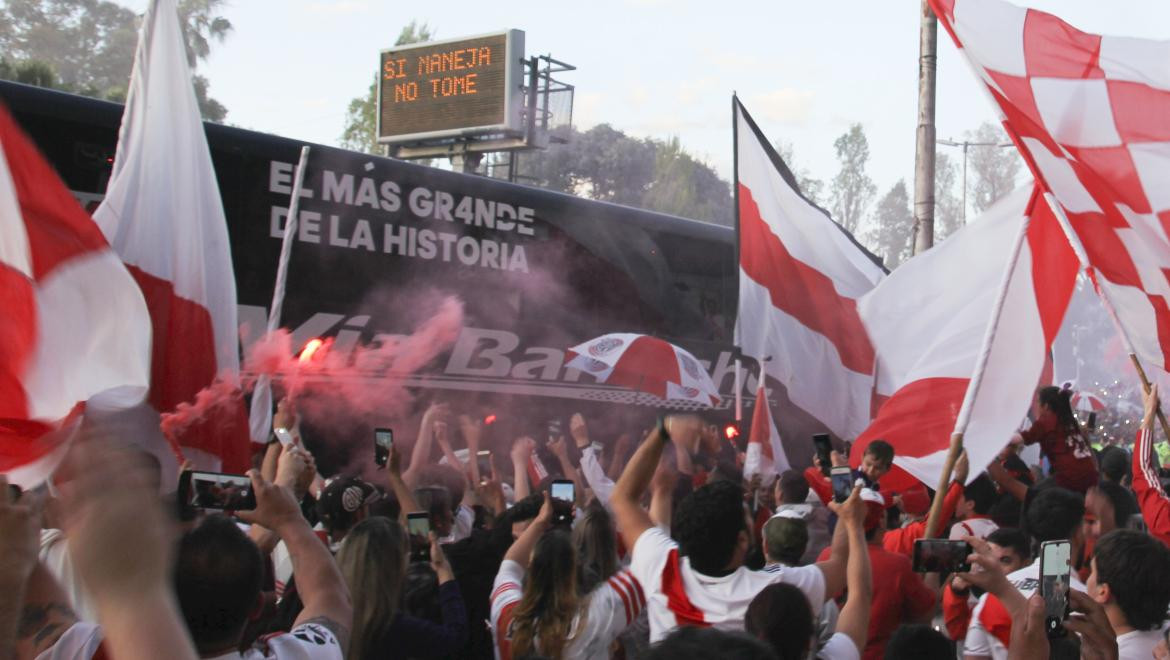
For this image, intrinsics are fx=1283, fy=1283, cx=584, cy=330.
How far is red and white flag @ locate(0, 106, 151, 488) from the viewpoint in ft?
14.0

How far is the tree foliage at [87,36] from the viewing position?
47.4 m

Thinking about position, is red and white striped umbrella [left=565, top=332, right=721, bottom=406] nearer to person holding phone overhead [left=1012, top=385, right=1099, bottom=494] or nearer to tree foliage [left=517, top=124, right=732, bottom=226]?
person holding phone overhead [left=1012, top=385, right=1099, bottom=494]

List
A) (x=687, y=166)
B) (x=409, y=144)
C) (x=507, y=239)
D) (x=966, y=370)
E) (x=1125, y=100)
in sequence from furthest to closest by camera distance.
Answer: (x=687, y=166) < (x=409, y=144) < (x=507, y=239) < (x=966, y=370) < (x=1125, y=100)

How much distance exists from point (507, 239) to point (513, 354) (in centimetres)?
97

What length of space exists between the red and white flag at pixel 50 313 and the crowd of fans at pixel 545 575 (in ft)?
1.56

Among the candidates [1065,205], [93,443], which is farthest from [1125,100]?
[93,443]

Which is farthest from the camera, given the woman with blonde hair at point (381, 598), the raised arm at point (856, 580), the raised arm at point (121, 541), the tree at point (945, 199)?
the tree at point (945, 199)

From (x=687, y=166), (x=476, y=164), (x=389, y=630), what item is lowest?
(x=389, y=630)

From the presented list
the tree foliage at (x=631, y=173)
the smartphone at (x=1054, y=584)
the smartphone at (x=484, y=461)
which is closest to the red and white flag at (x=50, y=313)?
the smartphone at (x=1054, y=584)

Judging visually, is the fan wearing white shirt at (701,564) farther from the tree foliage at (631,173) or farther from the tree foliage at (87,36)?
the tree foliage at (631,173)

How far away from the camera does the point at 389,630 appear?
372 cm

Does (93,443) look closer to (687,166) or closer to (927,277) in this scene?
(927,277)

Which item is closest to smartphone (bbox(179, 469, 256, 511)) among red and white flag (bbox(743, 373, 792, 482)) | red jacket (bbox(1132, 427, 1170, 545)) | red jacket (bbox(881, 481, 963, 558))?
red jacket (bbox(881, 481, 963, 558))

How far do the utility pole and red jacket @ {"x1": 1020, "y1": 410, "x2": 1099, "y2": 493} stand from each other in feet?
14.6
